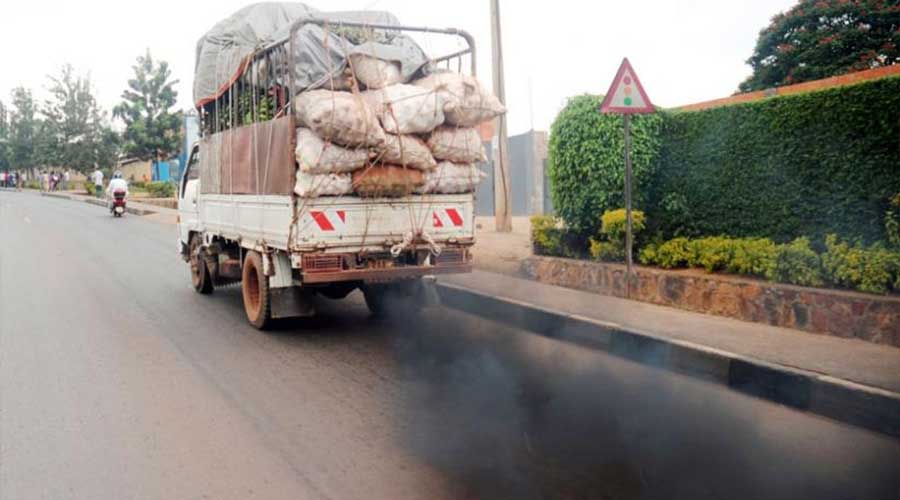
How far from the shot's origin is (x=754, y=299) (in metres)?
7.28

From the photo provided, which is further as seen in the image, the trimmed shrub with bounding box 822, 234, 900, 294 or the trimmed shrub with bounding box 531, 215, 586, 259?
the trimmed shrub with bounding box 531, 215, 586, 259

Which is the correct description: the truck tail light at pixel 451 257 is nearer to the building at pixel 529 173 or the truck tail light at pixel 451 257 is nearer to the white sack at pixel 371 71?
the white sack at pixel 371 71

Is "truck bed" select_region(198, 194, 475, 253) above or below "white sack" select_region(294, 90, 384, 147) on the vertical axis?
below

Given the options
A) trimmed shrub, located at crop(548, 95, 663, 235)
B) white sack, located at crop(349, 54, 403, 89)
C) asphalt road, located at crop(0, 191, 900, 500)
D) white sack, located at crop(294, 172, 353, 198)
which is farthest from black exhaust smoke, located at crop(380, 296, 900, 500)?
trimmed shrub, located at crop(548, 95, 663, 235)

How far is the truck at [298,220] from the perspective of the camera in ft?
22.8

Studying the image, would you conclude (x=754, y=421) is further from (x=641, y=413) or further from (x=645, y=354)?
(x=645, y=354)

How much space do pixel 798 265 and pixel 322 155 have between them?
422 centimetres

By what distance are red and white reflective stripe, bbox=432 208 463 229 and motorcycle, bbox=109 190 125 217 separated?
73.6 ft

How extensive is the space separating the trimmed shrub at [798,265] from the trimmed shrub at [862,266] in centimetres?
9

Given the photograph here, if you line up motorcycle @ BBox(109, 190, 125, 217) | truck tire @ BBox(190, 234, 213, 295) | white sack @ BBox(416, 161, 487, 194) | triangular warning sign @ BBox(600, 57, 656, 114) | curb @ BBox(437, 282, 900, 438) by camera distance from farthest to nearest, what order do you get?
motorcycle @ BBox(109, 190, 125, 217), truck tire @ BBox(190, 234, 213, 295), triangular warning sign @ BBox(600, 57, 656, 114), white sack @ BBox(416, 161, 487, 194), curb @ BBox(437, 282, 900, 438)

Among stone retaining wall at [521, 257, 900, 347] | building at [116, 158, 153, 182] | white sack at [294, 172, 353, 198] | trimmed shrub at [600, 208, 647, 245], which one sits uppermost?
building at [116, 158, 153, 182]

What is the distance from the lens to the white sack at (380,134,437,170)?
699 cm

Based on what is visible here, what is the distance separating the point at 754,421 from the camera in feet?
16.4

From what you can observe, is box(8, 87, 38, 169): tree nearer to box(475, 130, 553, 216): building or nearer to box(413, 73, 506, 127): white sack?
box(475, 130, 553, 216): building
